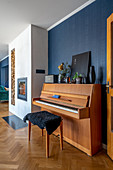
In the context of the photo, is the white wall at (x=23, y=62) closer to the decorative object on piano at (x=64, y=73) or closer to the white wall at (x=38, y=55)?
the white wall at (x=38, y=55)

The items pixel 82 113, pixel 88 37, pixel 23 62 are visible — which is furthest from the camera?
pixel 23 62

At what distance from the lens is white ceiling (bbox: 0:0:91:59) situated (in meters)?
2.40

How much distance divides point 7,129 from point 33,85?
4.11ft

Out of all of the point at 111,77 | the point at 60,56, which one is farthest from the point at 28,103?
the point at 111,77

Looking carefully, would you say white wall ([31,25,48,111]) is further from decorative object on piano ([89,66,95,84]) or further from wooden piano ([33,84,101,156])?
decorative object on piano ([89,66,95,84])

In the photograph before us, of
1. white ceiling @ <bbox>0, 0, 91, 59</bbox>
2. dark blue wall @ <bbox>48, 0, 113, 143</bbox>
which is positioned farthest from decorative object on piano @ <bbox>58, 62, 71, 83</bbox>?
white ceiling @ <bbox>0, 0, 91, 59</bbox>

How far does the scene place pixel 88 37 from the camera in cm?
237

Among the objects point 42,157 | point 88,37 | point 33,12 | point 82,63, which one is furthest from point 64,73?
point 42,157

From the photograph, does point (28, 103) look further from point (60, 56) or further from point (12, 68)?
point (12, 68)

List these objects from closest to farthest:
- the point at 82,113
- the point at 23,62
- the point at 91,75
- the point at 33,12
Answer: the point at 82,113 → the point at 91,75 → the point at 33,12 → the point at 23,62

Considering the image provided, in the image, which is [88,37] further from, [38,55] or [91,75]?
[38,55]

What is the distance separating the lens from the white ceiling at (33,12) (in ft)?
7.88

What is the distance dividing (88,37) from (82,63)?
1.66ft

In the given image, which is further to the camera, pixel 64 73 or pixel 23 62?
pixel 23 62
